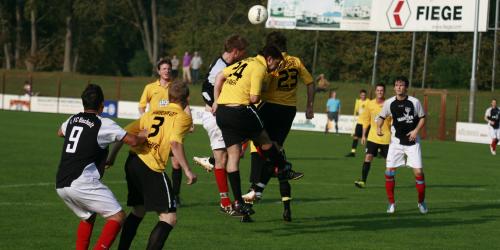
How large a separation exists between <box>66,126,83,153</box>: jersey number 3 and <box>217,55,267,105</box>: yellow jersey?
335cm

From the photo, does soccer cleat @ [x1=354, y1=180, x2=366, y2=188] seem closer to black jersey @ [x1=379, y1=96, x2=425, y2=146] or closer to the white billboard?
black jersey @ [x1=379, y1=96, x2=425, y2=146]

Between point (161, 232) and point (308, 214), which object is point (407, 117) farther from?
point (161, 232)

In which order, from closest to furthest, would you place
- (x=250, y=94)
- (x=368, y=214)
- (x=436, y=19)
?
(x=250, y=94) < (x=368, y=214) < (x=436, y=19)

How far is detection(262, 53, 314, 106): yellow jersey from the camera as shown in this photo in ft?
40.2

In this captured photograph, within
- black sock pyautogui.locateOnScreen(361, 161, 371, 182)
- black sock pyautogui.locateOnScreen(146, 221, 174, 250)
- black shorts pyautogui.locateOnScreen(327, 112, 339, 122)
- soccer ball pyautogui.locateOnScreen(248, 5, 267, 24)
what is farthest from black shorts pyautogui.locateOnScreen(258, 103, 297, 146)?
black shorts pyautogui.locateOnScreen(327, 112, 339, 122)

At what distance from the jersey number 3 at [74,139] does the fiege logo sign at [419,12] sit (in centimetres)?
4138

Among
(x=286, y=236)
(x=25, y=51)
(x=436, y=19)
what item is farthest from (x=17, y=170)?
(x=25, y=51)

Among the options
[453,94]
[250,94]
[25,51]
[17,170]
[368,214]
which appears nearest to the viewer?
[250,94]

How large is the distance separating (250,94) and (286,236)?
173cm

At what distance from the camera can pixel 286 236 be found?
36.8 feet

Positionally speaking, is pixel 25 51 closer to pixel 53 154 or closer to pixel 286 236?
pixel 53 154

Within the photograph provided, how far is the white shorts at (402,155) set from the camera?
47.1ft

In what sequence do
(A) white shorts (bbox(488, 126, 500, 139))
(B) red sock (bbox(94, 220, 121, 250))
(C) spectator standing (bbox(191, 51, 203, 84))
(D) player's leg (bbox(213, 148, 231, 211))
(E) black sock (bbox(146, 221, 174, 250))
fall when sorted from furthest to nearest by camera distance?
1. (C) spectator standing (bbox(191, 51, 203, 84))
2. (A) white shorts (bbox(488, 126, 500, 139))
3. (D) player's leg (bbox(213, 148, 231, 211))
4. (E) black sock (bbox(146, 221, 174, 250))
5. (B) red sock (bbox(94, 220, 121, 250))

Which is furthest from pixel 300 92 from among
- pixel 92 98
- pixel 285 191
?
pixel 92 98
